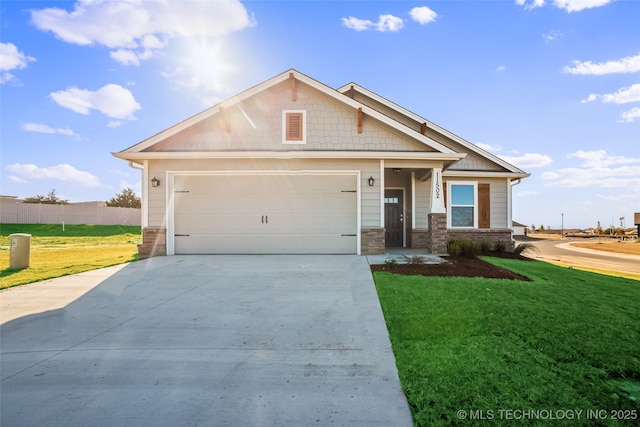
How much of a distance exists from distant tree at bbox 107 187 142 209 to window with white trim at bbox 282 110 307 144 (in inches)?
1450

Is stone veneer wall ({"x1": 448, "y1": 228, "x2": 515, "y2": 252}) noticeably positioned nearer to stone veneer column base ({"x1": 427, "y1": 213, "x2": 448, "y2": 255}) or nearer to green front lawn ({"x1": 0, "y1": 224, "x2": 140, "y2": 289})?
stone veneer column base ({"x1": 427, "y1": 213, "x2": 448, "y2": 255})

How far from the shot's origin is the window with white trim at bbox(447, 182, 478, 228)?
12766 millimetres

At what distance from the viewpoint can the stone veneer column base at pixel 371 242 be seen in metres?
9.88

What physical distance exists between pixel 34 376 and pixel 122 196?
4343 cm

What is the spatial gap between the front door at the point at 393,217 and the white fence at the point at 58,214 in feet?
91.3

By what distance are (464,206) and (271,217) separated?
7.83 meters

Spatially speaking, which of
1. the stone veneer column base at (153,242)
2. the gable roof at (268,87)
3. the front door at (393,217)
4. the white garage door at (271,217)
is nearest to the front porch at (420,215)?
the front door at (393,217)

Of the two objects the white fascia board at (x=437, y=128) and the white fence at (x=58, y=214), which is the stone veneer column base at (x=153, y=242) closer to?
the white fascia board at (x=437, y=128)

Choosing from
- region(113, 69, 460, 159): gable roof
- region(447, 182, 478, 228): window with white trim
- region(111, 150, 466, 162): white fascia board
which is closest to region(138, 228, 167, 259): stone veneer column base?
region(111, 150, 466, 162): white fascia board

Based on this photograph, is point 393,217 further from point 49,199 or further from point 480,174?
point 49,199

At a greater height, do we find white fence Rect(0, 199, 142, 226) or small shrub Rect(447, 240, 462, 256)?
white fence Rect(0, 199, 142, 226)

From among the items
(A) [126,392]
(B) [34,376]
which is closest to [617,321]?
(A) [126,392]

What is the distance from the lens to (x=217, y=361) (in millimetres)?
3473

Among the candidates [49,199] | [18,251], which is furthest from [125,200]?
[18,251]
